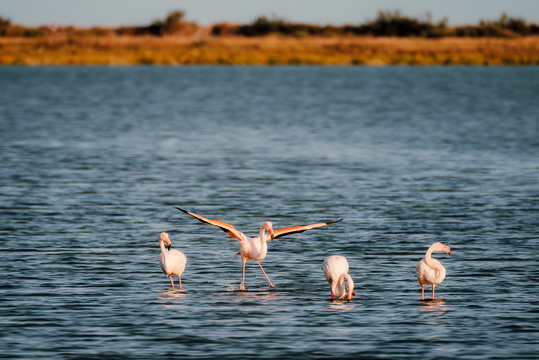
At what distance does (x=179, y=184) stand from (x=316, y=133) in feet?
47.1

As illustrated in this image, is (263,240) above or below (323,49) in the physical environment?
above

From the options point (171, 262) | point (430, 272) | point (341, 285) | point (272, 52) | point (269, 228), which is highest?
point (269, 228)

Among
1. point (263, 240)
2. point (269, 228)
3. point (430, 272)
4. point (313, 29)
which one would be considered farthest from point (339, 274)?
point (313, 29)

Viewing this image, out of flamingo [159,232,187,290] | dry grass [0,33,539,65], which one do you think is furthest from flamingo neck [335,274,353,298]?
dry grass [0,33,539,65]

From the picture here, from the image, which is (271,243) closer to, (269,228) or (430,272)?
(269,228)

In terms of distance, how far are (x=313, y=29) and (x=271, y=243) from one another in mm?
110998

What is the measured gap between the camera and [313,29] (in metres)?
126

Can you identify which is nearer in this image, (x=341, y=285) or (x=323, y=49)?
(x=341, y=285)

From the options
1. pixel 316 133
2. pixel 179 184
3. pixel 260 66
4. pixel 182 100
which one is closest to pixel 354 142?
pixel 316 133

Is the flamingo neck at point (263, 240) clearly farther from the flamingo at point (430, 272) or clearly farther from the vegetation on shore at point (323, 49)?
the vegetation on shore at point (323, 49)

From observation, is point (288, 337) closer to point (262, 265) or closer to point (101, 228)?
point (262, 265)

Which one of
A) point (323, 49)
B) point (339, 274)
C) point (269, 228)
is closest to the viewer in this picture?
point (339, 274)

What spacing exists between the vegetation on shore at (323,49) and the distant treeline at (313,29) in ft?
0.39

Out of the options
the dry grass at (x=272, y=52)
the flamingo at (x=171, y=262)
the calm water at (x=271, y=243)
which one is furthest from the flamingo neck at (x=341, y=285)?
the dry grass at (x=272, y=52)
